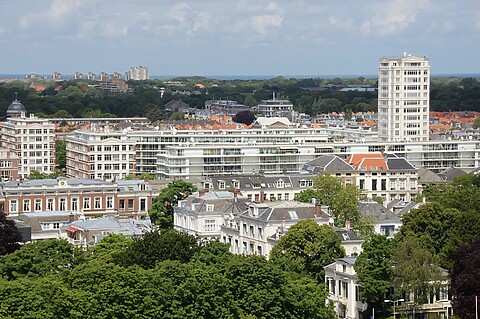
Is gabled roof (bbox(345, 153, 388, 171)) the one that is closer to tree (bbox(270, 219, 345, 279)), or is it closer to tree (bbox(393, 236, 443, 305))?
tree (bbox(270, 219, 345, 279))

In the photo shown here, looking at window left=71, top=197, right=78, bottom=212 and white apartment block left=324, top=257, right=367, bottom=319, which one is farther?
Result: window left=71, top=197, right=78, bottom=212

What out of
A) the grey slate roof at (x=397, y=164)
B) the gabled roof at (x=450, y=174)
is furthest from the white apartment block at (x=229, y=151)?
the grey slate roof at (x=397, y=164)

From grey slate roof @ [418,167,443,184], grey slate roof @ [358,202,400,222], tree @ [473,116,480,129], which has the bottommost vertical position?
grey slate roof @ [358,202,400,222]

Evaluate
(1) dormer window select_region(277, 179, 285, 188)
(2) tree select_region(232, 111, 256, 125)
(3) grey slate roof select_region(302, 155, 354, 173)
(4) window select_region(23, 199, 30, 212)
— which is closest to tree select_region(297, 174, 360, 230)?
(1) dormer window select_region(277, 179, 285, 188)

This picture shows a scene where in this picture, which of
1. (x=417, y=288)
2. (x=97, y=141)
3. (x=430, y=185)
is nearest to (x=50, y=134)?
(x=97, y=141)

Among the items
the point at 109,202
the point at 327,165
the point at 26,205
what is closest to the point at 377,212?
the point at 109,202

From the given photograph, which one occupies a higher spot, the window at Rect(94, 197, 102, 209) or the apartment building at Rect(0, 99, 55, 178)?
the apartment building at Rect(0, 99, 55, 178)
